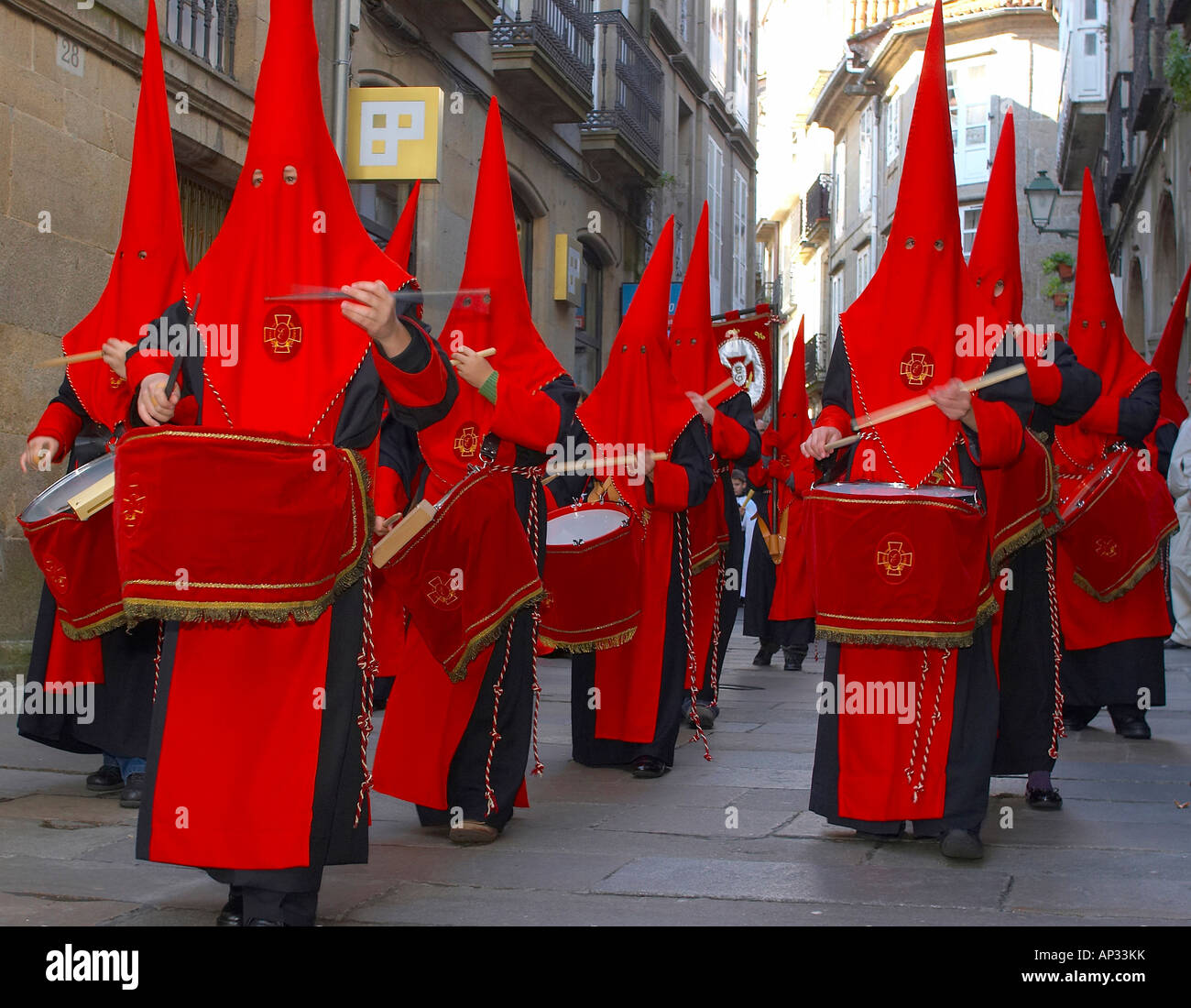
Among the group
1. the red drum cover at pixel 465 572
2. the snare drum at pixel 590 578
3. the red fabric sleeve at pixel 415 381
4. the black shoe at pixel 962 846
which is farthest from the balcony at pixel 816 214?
the red fabric sleeve at pixel 415 381

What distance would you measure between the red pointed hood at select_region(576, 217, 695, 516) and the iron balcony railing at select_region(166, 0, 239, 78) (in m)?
4.80

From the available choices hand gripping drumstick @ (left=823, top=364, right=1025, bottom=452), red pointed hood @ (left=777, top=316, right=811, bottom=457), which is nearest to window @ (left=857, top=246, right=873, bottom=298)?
red pointed hood @ (left=777, top=316, right=811, bottom=457)

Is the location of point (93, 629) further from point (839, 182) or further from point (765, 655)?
point (839, 182)

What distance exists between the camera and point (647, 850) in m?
5.06

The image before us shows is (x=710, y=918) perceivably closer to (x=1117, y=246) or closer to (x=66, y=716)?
(x=66, y=716)

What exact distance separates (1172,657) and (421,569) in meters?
10.0

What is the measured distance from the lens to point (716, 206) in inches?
1160

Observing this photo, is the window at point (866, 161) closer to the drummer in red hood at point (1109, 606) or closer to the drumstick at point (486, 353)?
the drummer in red hood at point (1109, 606)

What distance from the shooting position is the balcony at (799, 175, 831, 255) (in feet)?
158

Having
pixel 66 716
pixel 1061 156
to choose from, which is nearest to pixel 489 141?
pixel 66 716

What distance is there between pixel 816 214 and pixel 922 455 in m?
45.2

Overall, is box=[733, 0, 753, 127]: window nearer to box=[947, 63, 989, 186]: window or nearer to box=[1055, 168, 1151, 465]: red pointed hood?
box=[947, 63, 989, 186]: window

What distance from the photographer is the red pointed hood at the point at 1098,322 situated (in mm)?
7348

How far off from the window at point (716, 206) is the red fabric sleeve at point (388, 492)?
23059 millimetres
